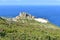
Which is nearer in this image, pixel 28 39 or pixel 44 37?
pixel 28 39

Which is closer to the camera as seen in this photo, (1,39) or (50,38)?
(1,39)

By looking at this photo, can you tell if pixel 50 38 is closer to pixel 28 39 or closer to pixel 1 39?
pixel 28 39

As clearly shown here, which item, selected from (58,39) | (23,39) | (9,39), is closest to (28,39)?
(23,39)

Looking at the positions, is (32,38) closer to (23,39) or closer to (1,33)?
(23,39)

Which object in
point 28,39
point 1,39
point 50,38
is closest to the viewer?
point 1,39

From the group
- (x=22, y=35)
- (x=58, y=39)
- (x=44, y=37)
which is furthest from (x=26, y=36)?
(x=58, y=39)

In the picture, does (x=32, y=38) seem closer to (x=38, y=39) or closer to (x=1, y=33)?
(x=38, y=39)

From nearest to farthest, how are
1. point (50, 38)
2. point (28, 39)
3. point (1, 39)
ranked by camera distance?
point (1, 39) → point (28, 39) → point (50, 38)
